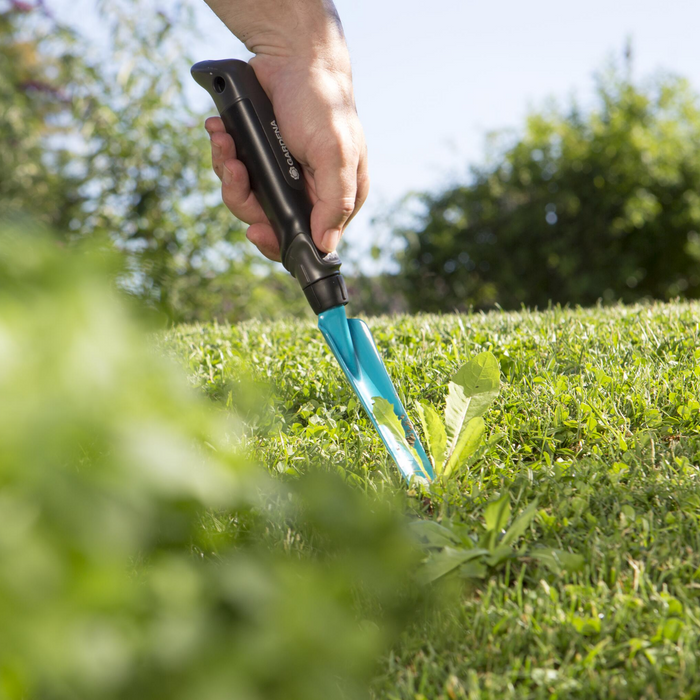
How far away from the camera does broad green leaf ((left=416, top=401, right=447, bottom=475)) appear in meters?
1.73

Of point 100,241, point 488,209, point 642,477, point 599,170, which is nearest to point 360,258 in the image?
point 488,209

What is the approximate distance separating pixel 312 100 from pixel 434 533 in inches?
52.5

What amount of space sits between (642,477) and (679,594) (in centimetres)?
49

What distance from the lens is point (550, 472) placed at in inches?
68.4

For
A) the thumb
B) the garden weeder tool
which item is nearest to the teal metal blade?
the garden weeder tool

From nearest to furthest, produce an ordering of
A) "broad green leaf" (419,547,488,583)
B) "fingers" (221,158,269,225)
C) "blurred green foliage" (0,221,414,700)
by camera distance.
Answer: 1. "blurred green foliage" (0,221,414,700)
2. "broad green leaf" (419,547,488,583)
3. "fingers" (221,158,269,225)

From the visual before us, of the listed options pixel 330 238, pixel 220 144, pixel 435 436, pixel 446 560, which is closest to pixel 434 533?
pixel 446 560

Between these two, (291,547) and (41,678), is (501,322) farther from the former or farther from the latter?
(41,678)

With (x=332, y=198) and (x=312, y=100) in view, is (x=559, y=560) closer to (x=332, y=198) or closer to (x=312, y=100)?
(x=332, y=198)

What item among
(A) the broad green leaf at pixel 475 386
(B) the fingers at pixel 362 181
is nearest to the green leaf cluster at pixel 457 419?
(A) the broad green leaf at pixel 475 386

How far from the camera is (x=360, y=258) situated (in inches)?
315

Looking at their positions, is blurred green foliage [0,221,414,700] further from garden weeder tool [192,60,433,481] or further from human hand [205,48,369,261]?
human hand [205,48,369,261]

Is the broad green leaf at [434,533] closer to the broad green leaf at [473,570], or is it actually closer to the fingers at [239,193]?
the broad green leaf at [473,570]

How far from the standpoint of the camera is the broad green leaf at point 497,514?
131cm
